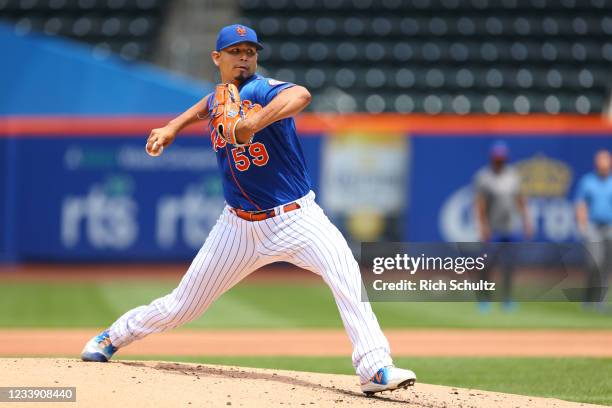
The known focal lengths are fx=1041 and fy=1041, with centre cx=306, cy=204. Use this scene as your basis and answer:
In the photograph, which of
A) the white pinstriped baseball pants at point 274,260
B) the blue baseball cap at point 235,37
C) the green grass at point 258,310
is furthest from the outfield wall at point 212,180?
the blue baseball cap at point 235,37

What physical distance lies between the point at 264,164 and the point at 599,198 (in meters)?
7.31

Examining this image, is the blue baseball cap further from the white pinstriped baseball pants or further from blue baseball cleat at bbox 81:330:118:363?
blue baseball cleat at bbox 81:330:118:363

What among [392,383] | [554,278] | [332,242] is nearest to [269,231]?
[332,242]

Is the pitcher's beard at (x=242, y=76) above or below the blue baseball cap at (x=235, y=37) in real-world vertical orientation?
below

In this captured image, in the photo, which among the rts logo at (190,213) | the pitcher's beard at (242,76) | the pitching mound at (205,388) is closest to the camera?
the pitching mound at (205,388)

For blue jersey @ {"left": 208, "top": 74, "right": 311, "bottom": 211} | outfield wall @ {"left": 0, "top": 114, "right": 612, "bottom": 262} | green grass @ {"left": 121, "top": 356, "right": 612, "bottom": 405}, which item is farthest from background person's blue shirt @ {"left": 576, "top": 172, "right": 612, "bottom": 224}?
blue jersey @ {"left": 208, "top": 74, "right": 311, "bottom": 211}

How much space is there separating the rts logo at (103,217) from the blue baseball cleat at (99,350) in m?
10.5

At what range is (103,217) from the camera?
16.3 meters

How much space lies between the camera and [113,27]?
68.1 ft

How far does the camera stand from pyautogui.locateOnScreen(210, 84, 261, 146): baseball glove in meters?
5.07

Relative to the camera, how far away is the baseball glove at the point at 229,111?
5.07 metres

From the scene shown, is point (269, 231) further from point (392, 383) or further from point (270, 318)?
point (270, 318)

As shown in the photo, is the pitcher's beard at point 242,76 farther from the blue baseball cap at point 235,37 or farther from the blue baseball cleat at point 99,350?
the blue baseball cleat at point 99,350

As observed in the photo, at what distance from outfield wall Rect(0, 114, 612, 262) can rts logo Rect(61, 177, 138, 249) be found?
16 mm
